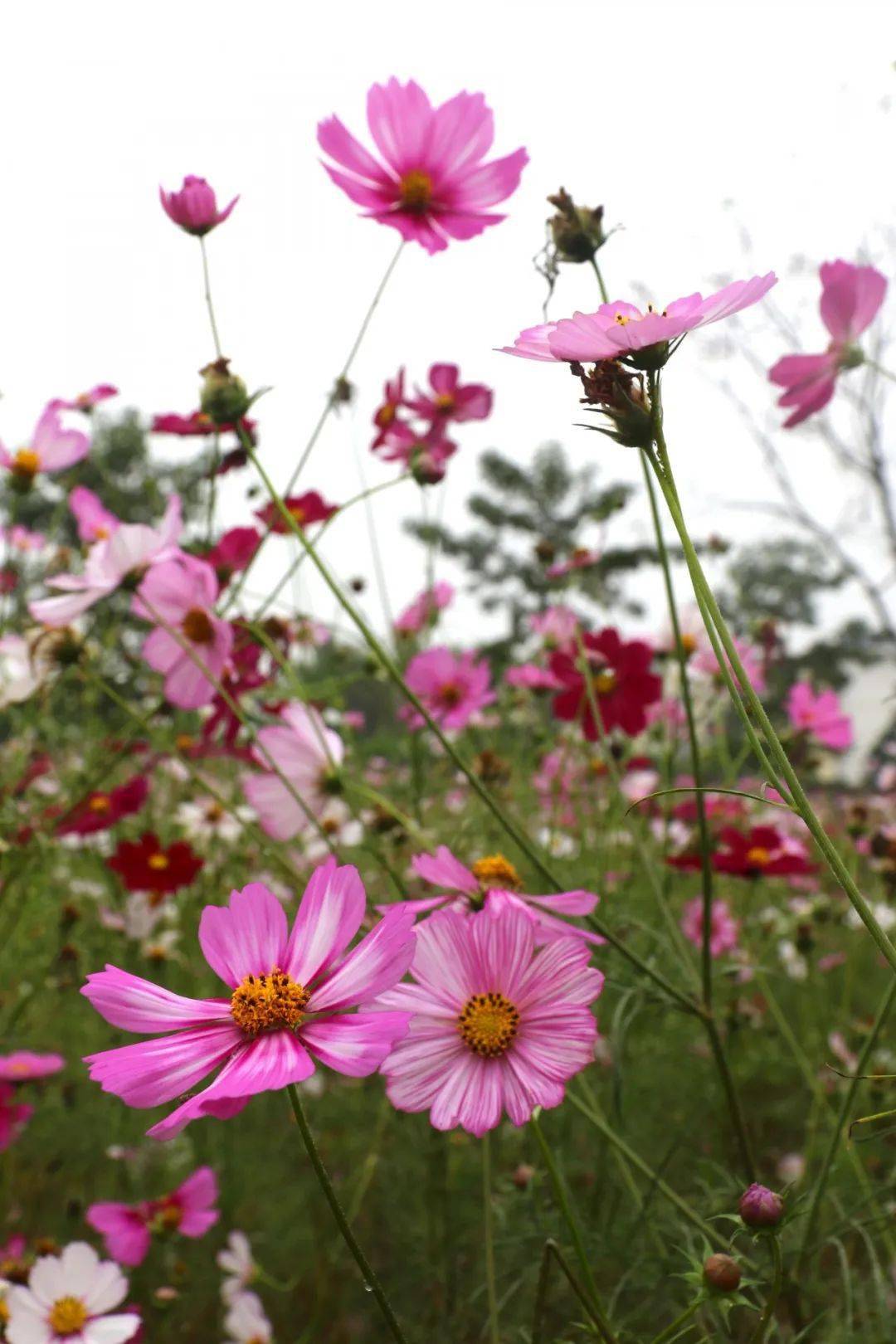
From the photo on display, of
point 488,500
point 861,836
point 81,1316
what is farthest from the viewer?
point 488,500

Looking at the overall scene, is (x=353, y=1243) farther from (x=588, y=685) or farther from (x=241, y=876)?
(x=241, y=876)

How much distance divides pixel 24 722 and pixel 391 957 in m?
0.82

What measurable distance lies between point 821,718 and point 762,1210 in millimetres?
923

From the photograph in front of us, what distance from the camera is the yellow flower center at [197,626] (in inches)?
28.7

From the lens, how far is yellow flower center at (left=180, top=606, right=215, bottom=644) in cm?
73

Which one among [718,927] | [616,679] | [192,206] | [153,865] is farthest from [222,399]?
[718,927]

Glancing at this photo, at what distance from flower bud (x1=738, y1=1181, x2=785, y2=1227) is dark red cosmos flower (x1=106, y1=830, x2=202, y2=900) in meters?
0.73

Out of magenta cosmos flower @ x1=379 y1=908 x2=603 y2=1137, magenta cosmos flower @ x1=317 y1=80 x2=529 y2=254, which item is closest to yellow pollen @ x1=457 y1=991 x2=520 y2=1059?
magenta cosmos flower @ x1=379 y1=908 x2=603 y2=1137

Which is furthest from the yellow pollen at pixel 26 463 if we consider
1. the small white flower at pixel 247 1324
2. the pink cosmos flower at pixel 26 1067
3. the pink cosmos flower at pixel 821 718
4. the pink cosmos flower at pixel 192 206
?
the pink cosmos flower at pixel 821 718

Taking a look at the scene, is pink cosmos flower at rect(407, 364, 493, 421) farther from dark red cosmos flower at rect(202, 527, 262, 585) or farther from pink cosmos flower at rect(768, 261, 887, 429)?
pink cosmos flower at rect(768, 261, 887, 429)

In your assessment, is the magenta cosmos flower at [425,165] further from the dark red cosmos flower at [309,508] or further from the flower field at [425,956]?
the dark red cosmos flower at [309,508]

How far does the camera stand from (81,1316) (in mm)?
563

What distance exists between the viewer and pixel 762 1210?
1.11ft

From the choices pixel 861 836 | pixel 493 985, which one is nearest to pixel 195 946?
pixel 861 836
